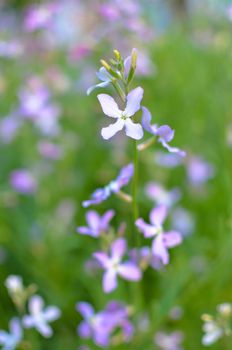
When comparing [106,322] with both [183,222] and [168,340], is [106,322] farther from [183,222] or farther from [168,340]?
[183,222]

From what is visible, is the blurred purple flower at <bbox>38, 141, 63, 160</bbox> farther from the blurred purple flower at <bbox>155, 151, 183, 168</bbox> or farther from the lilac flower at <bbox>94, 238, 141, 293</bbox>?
the lilac flower at <bbox>94, 238, 141, 293</bbox>

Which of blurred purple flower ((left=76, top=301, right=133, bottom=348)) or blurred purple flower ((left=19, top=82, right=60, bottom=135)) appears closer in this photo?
blurred purple flower ((left=76, top=301, right=133, bottom=348))

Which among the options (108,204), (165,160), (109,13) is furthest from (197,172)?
(109,13)

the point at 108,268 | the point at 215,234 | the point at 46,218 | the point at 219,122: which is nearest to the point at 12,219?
the point at 46,218

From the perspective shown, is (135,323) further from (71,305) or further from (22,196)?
(22,196)

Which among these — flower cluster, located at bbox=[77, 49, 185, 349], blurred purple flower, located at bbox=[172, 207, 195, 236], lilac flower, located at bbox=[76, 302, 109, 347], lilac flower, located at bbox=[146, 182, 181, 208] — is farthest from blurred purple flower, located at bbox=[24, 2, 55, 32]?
lilac flower, located at bbox=[76, 302, 109, 347]

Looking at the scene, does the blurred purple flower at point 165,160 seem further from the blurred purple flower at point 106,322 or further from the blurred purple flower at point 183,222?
the blurred purple flower at point 106,322
